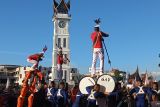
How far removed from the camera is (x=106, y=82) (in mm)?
13148

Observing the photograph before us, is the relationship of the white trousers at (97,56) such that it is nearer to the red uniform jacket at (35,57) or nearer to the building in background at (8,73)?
the red uniform jacket at (35,57)

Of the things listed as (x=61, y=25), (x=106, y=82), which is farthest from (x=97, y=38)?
(x=61, y=25)

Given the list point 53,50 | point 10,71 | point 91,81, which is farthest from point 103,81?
point 10,71

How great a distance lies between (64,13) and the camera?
123812 millimetres

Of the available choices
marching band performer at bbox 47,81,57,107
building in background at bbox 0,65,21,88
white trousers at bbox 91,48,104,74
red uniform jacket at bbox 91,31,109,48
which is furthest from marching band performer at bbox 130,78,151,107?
building in background at bbox 0,65,21,88

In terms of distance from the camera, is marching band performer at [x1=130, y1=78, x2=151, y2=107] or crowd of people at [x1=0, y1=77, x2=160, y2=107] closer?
crowd of people at [x1=0, y1=77, x2=160, y2=107]

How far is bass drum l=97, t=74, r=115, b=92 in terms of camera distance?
516 inches

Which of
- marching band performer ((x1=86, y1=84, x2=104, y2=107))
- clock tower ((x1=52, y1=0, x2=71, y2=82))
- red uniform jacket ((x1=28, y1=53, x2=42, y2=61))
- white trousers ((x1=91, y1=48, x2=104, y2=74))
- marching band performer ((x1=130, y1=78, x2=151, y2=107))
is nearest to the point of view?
marching band performer ((x1=86, y1=84, x2=104, y2=107))

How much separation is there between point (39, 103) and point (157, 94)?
3.69 meters

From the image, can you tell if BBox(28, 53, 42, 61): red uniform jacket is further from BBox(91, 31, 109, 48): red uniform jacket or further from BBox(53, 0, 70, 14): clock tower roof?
BBox(53, 0, 70, 14): clock tower roof

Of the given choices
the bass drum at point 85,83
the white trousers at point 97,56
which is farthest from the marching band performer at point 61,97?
the bass drum at point 85,83

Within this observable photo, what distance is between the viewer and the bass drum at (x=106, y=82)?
43.0ft

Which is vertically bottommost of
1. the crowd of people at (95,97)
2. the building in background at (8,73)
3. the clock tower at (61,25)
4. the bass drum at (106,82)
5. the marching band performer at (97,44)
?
the crowd of people at (95,97)

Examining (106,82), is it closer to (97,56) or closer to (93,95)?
(93,95)
